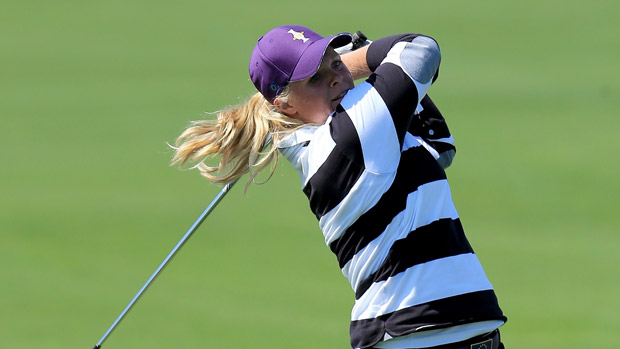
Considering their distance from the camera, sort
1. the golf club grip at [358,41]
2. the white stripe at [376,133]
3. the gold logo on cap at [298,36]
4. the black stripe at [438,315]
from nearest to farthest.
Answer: the white stripe at [376,133] < the black stripe at [438,315] < the gold logo on cap at [298,36] < the golf club grip at [358,41]

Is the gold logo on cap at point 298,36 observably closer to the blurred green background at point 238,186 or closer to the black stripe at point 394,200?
the black stripe at point 394,200

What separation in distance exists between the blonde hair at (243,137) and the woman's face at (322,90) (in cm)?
3

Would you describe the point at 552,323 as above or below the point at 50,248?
below

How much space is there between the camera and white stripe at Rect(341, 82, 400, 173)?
117 inches

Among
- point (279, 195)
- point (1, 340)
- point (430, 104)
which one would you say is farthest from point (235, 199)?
point (430, 104)

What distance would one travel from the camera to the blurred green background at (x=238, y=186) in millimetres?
6035

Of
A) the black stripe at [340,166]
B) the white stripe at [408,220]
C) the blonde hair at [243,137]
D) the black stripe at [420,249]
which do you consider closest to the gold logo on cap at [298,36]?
the blonde hair at [243,137]

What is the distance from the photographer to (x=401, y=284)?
10.1 feet

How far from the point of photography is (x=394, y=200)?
3.04 m

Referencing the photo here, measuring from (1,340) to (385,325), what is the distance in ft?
11.7

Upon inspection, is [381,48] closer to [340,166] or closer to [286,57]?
[286,57]

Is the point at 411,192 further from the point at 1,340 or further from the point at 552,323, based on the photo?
the point at 1,340

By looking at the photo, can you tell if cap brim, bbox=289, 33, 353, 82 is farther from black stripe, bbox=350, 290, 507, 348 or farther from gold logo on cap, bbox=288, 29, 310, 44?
black stripe, bbox=350, 290, 507, 348

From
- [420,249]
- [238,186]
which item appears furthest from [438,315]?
[238,186]
